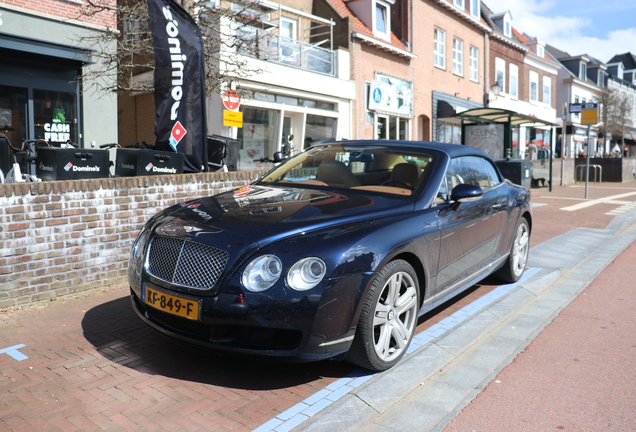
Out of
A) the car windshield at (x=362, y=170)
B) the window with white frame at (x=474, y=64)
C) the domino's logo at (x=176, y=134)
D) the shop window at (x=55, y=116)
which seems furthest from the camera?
the window with white frame at (x=474, y=64)

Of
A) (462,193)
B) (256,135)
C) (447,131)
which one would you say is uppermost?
(447,131)

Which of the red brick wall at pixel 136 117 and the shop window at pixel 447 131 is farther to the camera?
the shop window at pixel 447 131

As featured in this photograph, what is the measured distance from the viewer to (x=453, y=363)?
3.71m

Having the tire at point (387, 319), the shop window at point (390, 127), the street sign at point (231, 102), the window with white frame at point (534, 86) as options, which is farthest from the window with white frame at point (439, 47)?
the tire at point (387, 319)

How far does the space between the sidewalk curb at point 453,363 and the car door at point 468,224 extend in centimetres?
42

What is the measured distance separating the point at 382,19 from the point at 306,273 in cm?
1983

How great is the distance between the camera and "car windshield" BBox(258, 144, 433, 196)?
4.28 m

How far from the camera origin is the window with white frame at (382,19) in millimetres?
20469

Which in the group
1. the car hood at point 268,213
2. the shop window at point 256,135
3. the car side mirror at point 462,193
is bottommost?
the car hood at point 268,213

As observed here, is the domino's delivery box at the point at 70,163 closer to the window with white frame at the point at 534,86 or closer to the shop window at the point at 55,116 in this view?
the shop window at the point at 55,116

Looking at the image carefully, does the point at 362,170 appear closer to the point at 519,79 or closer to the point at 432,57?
the point at 432,57

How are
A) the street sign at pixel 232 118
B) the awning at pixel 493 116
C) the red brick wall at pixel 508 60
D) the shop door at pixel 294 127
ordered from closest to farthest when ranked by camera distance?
the street sign at pixel 232 118 < the shop door at pixel 294 127 < the awning at pixel 493 116 < the red brick wall at pixel 508 60

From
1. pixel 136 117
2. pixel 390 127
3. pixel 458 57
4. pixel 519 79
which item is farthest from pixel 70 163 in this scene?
pixel 519 79

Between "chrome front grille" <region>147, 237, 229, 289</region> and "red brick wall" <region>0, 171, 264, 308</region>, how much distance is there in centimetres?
190
